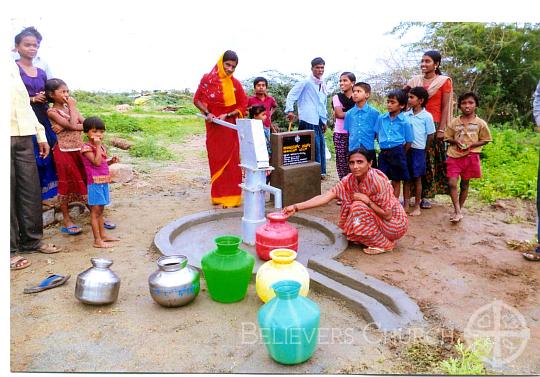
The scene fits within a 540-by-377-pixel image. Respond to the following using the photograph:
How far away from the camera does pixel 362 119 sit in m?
5.06

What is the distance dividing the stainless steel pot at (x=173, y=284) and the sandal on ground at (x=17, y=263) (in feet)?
4.66

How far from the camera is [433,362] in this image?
2.48 m

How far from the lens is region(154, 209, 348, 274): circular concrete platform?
403 centimetres

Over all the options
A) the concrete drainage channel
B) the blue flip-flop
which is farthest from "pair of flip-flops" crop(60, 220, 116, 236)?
the concrete drainage channel

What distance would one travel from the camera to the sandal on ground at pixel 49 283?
338cm

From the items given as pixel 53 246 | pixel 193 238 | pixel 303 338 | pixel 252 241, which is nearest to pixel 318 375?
pixel 303 338

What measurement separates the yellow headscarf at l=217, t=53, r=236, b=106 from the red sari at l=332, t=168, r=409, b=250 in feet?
6.47

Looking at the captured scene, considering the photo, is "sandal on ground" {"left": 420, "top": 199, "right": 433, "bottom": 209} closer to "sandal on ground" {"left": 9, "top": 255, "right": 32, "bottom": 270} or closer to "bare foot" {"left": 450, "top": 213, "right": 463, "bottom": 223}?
"bare foot" {"left": 450, "top": 213, "right": 463, "bottom": 223}

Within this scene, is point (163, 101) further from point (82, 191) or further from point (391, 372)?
point (391, 372)

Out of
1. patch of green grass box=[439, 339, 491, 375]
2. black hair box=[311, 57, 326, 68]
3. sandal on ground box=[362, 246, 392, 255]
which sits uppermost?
black hair box=[311, 57, 326, 68]

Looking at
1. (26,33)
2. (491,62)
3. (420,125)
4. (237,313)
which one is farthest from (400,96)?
(491,62)

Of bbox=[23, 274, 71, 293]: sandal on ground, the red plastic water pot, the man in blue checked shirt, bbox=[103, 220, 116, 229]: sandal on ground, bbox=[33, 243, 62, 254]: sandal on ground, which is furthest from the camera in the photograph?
the man in blue checked shirt

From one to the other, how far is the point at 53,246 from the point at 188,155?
503 cm

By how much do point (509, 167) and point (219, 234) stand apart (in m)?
4.82
